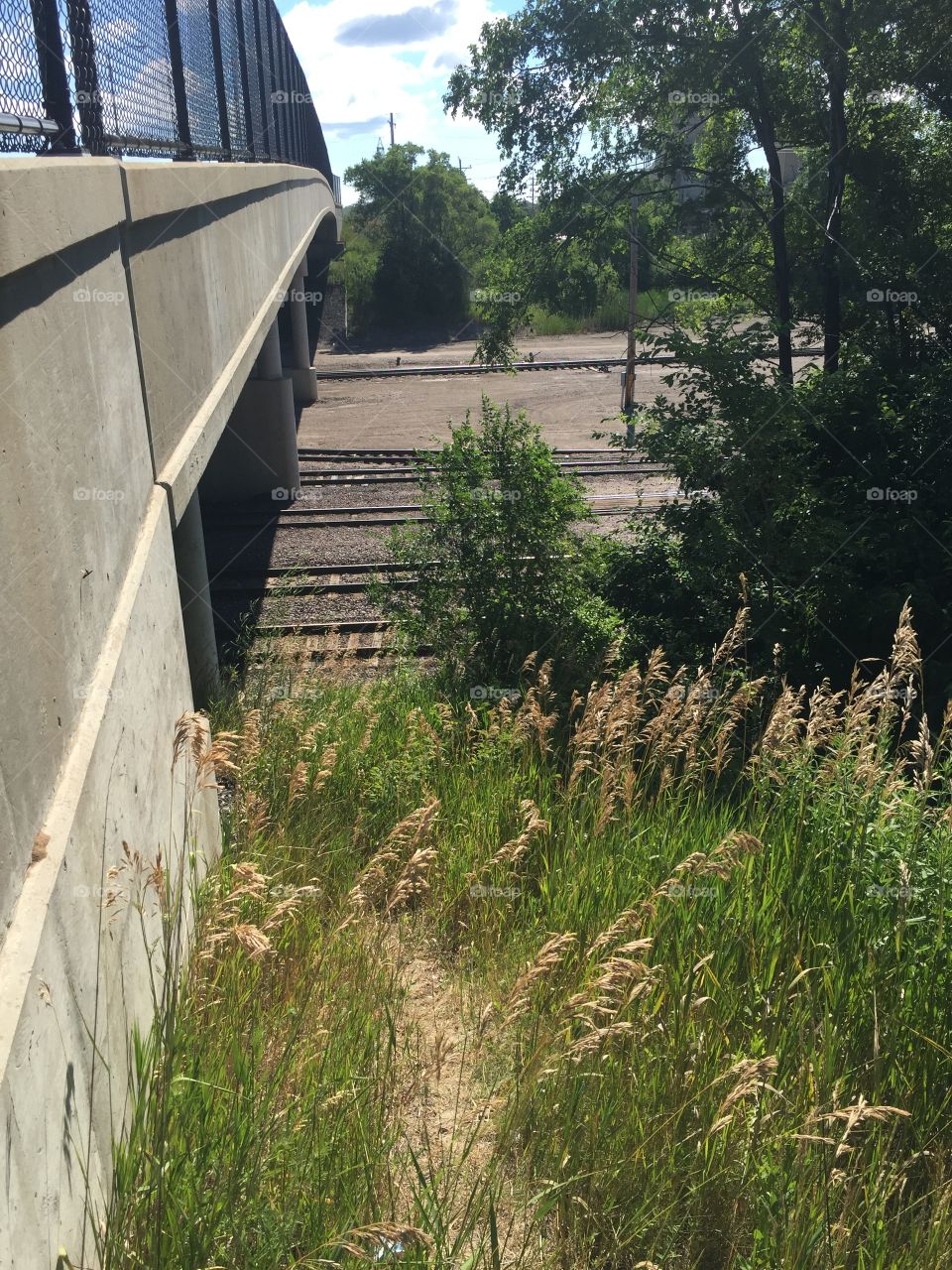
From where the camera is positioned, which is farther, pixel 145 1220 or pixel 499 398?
pixel 499 398

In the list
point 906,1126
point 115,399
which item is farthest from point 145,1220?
point 115,399

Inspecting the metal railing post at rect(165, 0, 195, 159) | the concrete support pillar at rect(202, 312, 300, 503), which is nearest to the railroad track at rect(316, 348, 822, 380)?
the concrete support pillar at rect(202, 312, 300, 503)

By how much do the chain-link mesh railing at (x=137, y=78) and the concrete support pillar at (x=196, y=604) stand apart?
248 cm

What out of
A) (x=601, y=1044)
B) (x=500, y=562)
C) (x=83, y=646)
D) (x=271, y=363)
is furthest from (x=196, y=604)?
(x=271, y=363)

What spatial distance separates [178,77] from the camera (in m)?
6.90

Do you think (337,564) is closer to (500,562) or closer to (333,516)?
(333,516)

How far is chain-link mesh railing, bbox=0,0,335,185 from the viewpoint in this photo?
3549mm

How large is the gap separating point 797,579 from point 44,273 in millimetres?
8433

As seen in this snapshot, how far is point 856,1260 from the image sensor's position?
2.85 m

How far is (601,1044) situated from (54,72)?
12.7ft

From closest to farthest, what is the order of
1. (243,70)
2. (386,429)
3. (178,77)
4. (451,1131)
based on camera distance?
(451,1131)
(178,77)
(243,70)
(386,429)

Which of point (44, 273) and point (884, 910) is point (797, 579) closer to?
point (884, 910)

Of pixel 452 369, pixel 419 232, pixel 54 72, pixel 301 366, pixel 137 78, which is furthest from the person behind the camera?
pixel 419 232

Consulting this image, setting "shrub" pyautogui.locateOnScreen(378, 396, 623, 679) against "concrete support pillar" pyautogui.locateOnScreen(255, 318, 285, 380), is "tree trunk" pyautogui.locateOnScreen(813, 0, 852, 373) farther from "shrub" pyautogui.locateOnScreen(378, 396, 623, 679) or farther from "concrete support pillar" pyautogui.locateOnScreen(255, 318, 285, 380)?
"concrete support pillar" pyautogui.locateOnScreen(255, 318, 285, 380)
